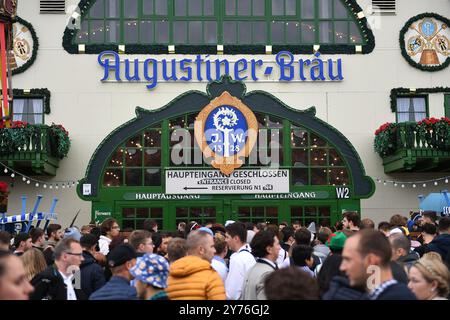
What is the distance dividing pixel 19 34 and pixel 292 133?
10043 millimetres

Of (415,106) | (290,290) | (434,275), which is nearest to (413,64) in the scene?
(415,106)

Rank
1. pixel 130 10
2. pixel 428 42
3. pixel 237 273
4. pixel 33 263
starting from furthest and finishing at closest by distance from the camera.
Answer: pixel 428 42, pixel 130 10, pixel 237 273, pixel 33 263

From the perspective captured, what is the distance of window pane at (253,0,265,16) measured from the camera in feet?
79.9

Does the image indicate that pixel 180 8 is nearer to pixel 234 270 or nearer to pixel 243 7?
pixel 243 7

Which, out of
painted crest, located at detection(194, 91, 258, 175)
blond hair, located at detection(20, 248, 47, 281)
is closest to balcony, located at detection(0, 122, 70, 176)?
painted crest, located at detection(194, 91, 258, 175)

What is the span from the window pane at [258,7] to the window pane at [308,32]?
4.95 feet

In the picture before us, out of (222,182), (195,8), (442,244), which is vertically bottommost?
(442,244)

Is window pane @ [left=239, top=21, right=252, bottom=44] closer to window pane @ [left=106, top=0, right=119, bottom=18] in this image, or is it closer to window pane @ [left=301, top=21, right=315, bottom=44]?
window pane @ [left=301, top=21, right=315, bottom=44]

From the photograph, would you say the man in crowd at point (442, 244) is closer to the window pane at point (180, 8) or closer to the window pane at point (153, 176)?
the window pane at point (153, 176)

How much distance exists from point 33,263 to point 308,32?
61.5 feet

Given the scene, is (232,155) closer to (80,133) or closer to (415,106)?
(80,133)

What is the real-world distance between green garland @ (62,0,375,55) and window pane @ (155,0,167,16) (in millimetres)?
1255

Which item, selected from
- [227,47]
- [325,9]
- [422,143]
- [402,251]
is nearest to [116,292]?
[402,251]

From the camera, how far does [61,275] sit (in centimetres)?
661
